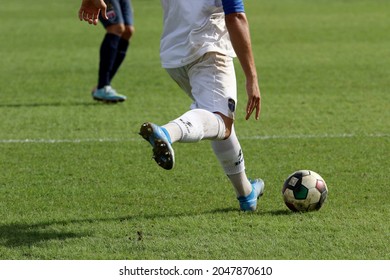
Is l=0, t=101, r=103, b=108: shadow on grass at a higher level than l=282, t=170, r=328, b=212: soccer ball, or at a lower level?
lower

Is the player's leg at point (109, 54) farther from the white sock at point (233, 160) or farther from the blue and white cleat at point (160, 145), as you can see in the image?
the blue and white cleat at point (160, 145)

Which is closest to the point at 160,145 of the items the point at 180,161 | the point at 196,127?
the point at 196,127

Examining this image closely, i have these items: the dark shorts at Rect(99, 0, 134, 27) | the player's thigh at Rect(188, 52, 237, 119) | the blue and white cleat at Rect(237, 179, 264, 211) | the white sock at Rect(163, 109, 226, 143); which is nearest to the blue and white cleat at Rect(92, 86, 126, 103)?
the dark shorts at Rect(99, 0, 134, 27)

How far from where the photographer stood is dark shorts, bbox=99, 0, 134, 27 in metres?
12.2

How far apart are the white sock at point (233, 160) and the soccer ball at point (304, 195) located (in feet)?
→ 0.91

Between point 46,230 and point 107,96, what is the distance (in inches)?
231

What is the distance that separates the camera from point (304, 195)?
6.91 m

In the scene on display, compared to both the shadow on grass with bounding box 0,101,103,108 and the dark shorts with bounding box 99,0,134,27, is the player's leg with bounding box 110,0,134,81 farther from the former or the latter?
the shadow on grass with bounding box 0,101,103,108

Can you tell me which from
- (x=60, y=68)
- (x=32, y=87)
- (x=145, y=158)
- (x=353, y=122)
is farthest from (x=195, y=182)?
(x=60, y=68)

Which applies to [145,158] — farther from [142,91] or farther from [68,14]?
[68,14]

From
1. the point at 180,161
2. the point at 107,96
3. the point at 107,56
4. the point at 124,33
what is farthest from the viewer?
the point at 124,33

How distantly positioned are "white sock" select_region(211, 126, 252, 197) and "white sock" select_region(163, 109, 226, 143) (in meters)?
0.38

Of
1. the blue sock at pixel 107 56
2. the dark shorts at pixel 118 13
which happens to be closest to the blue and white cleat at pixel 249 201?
the dark shorts at pixel 118 13

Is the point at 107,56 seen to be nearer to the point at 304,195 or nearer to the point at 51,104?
the point at 51,104
